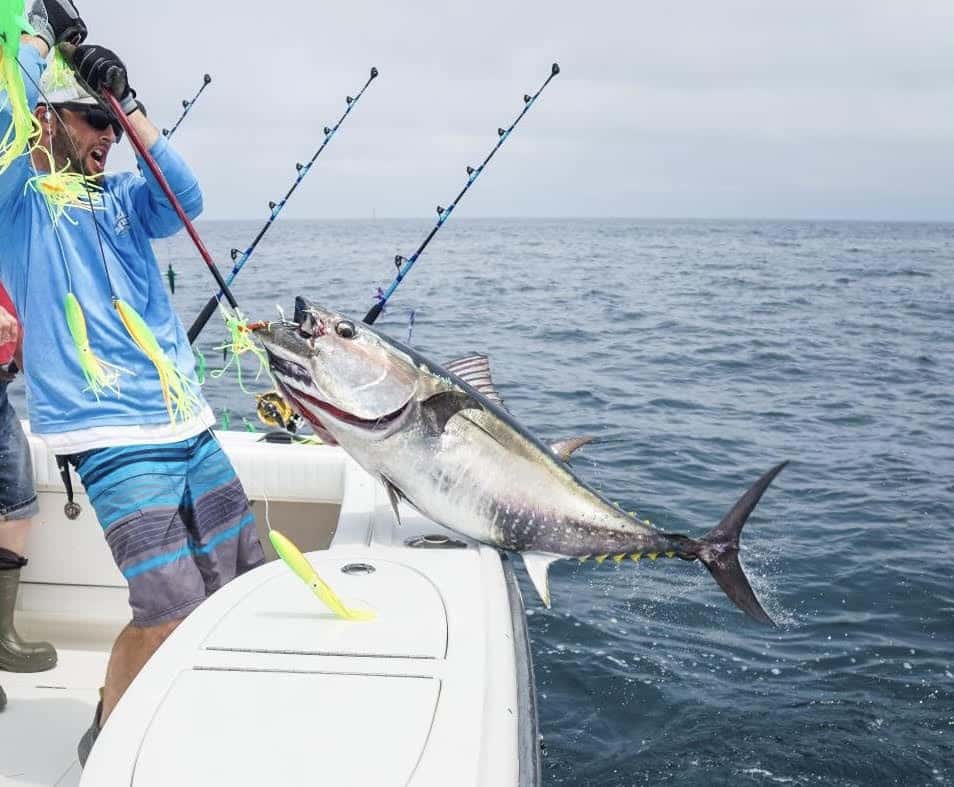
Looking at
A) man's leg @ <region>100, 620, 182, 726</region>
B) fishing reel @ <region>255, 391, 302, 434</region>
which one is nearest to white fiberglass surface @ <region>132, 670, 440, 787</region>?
man's leg @ <region>100, 620, 182, 726</region>

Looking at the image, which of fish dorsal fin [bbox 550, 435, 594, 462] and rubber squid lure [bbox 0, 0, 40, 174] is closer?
rubber squid lure [bbox 0, 0, 40, 174]

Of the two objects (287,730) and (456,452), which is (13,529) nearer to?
(456,452)

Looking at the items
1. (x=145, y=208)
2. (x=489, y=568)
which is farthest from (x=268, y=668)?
(x=145, y=208)

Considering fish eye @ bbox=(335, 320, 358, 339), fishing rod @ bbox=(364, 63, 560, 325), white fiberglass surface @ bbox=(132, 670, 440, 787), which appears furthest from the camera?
fishing rod @ bbox=(364, 63, 560, 325)

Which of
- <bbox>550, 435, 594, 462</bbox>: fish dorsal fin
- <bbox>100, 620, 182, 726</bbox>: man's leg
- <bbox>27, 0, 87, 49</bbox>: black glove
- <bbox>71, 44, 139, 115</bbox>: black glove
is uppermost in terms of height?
<bbox>27, 0, 87, 49</bbox>: black glove

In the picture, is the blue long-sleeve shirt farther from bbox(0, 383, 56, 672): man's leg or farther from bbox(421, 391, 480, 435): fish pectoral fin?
bbox(0, 383, 56, 672): man's leg

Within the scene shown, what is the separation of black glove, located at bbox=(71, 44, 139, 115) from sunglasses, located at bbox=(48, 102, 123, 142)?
0.35 ft

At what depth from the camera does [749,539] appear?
20.9ft

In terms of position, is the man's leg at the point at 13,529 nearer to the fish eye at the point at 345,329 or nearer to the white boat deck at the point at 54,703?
the white boat deck at the point at 54,703

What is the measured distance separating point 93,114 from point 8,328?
809 millimetres

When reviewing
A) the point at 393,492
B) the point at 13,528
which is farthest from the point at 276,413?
the point at 393,492

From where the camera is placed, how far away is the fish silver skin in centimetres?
259

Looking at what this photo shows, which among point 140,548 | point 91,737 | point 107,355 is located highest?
point 107,355

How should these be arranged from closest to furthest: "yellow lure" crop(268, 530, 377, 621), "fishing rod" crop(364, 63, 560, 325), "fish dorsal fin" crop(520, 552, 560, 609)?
"yellow lure" crop(268, 530, 377, 621)
"fish dorsal fin" crop(520, 552, 560, 609)
"fishing rod" crop(364, 63, 560, 325)
